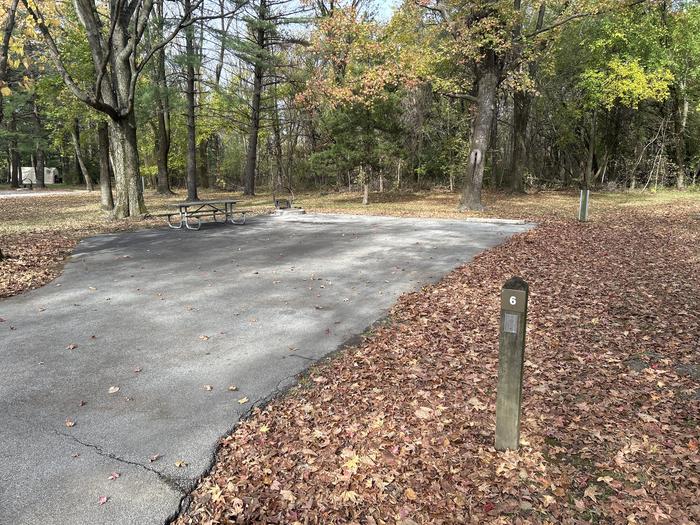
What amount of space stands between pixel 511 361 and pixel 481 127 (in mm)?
14654

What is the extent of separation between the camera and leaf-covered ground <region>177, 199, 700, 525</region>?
8.02 feet

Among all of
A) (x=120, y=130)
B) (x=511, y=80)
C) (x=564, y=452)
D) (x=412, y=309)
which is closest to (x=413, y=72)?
(x=511, y=80)

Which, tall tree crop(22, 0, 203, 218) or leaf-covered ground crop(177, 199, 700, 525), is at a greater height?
tall tree crop(22, 0, 203, 218)

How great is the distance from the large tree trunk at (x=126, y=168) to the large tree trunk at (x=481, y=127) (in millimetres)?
10857

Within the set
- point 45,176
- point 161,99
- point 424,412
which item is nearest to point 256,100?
point 161,99

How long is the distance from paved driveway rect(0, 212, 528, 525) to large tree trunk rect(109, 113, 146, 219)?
4.53 meters

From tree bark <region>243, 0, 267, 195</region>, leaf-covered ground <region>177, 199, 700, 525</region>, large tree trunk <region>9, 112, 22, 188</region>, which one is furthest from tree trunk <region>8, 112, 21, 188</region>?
leaf-covered ground <region>177, 199, 700, 525</region>

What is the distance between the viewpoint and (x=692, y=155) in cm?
2675

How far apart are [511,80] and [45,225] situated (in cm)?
1550

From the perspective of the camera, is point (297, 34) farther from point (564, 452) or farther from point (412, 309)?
point (564, 452)

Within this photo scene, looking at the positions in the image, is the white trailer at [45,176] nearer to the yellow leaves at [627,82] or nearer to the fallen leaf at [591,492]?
the yellow leaves at [627,82]

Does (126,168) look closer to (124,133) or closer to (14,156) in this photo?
Answer: (124,133)

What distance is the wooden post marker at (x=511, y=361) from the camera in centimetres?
270

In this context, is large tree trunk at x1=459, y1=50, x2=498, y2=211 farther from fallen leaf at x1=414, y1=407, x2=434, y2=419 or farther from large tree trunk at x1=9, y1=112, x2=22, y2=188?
large tree trunk at x1=9, y1=112, x2=22, y2=188
